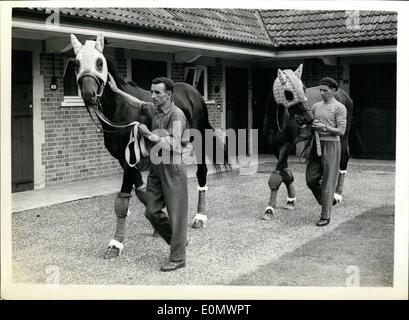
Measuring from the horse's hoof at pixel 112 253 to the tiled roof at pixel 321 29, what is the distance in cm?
590

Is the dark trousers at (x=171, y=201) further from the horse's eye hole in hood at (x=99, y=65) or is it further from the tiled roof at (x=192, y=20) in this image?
the tiled roof at (x=192, y=20)

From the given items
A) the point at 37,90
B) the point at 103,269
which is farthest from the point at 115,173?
the point at 103,269

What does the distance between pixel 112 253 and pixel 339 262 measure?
89.8 inches

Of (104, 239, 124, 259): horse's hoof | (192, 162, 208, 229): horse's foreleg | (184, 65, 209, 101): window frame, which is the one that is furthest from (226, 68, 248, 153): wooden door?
(104, 239, 124, 259): horse's hoof

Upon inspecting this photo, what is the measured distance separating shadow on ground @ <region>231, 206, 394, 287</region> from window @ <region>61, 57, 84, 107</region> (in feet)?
15.9

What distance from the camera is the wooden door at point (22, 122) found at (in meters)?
8.25

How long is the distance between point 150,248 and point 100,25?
330 cm

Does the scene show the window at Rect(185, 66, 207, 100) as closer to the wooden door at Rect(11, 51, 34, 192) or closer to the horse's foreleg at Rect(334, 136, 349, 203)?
the wooden door at Rect(11, 51, 34, 192)

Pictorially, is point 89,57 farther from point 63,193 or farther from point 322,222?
point 63,193

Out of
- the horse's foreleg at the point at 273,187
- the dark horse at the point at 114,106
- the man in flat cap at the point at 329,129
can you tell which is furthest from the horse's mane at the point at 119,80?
the horse's foreleg at the point at 273,187

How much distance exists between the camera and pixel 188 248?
5.91m

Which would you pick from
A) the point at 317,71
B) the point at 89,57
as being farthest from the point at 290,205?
the point at 317,71

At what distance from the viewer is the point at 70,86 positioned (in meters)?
9.14

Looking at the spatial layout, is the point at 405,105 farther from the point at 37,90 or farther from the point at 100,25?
the point at 37,90
